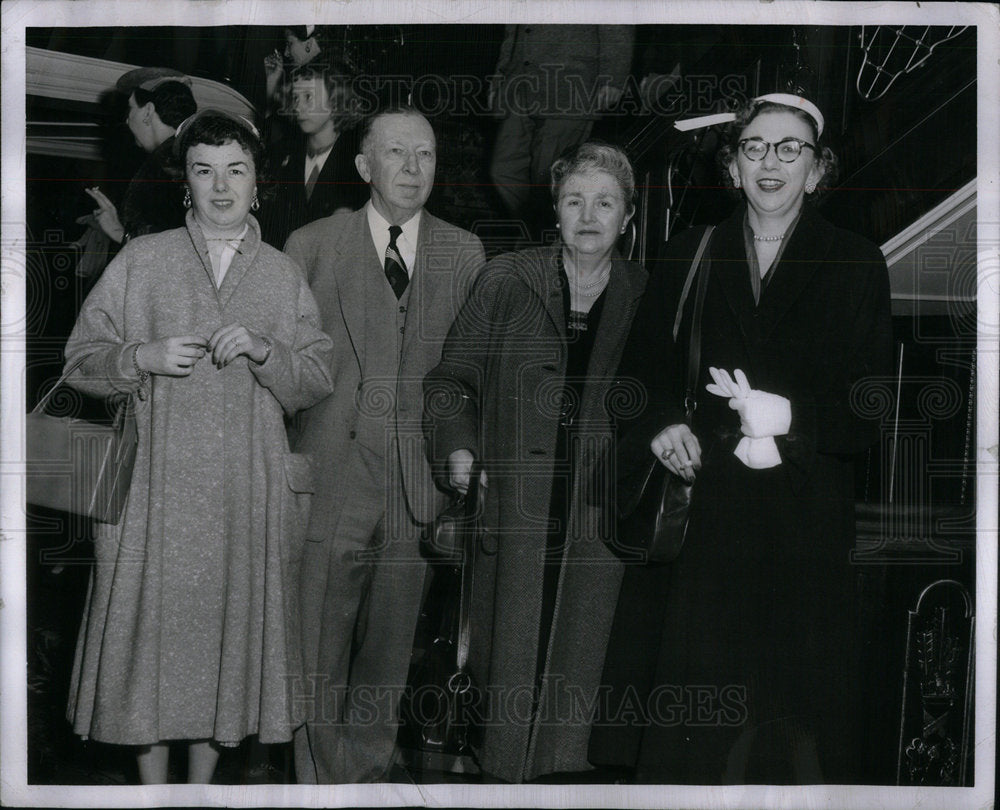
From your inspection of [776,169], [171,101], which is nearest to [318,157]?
[171,101]

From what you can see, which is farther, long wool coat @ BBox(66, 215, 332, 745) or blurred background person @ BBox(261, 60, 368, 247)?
blurred background person @ BBox(261, 60, 368, 247)

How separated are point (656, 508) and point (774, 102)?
1268mm

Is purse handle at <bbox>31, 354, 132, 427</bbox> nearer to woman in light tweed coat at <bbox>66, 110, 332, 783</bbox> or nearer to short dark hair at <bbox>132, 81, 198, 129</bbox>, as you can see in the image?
woman in light tweed coat at <bbox>66, 110, 332, 783</bbox>

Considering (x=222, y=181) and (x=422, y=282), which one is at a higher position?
(x=222, y=181)

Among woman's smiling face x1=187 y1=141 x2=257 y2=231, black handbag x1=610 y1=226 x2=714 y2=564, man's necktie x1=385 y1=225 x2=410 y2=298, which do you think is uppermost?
woman's smiling face x1=187 y1=141 x2=257 y2=231

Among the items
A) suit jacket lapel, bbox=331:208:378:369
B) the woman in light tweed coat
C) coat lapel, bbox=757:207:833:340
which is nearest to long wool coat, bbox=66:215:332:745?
the woman in light tweed coat

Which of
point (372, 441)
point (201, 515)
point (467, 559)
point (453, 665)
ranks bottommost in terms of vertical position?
point (453, 665)

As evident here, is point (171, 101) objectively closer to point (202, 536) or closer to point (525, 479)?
point (202, 536)

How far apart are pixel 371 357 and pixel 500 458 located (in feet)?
1.60

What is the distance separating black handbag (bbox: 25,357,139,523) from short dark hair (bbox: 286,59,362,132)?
3.51ft

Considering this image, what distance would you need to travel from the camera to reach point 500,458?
3.08 metres

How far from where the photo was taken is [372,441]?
10.1 ft

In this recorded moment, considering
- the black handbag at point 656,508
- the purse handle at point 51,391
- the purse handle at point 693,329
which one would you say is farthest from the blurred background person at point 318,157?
the black handbag at point 656,508

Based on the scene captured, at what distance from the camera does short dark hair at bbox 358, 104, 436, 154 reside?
3127mm
